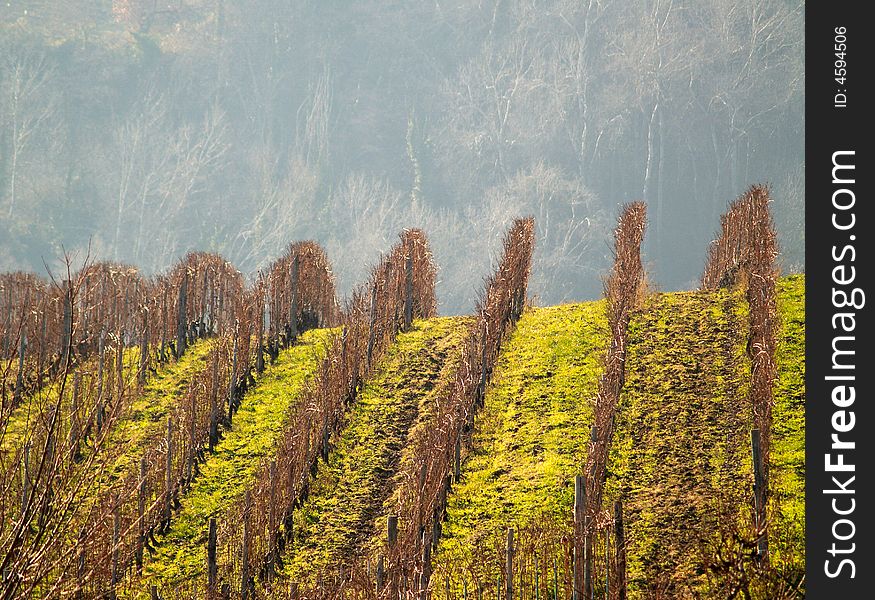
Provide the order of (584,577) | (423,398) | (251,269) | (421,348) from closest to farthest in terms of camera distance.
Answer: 1. (584,577)
2. (423,398)
3. (421,348)
4. (251,269)

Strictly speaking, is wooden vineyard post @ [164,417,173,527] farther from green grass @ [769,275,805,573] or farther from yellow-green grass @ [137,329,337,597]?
green grass @ [769,275,805,573]

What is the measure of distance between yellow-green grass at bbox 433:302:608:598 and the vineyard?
0.03 m

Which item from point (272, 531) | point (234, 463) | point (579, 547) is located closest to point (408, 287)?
point (234, 463)

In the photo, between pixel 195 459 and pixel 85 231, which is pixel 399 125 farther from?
pixel 195 459

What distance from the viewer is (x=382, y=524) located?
11.1m

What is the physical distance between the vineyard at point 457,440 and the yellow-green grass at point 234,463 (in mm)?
35

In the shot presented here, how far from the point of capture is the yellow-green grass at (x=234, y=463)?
11.1m

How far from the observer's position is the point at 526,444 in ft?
38.5

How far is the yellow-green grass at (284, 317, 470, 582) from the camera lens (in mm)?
10914

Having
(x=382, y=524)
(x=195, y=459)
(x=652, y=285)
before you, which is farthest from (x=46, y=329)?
(x=652, y=285)

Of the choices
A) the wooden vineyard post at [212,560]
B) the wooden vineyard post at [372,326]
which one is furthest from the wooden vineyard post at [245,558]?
the wooden vineyard post at [372,326]

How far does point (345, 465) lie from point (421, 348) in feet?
9.50

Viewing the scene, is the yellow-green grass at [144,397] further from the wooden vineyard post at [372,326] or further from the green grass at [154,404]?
the wooden vineyard post at [372,326]

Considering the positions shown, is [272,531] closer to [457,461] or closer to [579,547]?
[457,461]
